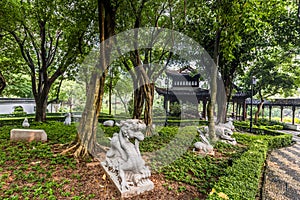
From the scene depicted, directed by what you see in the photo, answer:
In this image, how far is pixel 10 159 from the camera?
4.51m

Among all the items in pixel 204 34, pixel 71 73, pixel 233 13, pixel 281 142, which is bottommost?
pixel 281 142

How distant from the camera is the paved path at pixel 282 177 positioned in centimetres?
427

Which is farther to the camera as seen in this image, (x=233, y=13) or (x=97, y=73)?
(x=233, y=13)

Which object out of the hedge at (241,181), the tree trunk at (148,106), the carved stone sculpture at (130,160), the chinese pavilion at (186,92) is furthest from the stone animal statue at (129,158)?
the chinese pavilion at (186,92)

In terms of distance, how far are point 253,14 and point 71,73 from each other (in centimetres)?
1154

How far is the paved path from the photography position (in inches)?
168

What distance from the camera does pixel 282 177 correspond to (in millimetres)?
5336

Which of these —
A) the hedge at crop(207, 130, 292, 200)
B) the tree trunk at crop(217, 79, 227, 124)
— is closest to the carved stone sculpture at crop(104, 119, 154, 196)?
the hedge at crop(207, 130, 292, 200)

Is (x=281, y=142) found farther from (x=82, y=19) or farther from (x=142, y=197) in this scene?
(x=82, y=19)

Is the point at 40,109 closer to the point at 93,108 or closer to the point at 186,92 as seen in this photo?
the point at 93,108

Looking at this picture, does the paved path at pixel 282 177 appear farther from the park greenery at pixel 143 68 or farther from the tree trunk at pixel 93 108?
the tree trunk at pixel 93 108

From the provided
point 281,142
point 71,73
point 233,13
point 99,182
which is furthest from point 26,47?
point 281,142

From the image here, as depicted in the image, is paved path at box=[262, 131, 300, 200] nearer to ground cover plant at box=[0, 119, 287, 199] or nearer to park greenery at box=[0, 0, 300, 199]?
park greenery at box=[0, 0, 300, 199]

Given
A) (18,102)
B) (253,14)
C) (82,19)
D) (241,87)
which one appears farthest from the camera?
(18,102)
